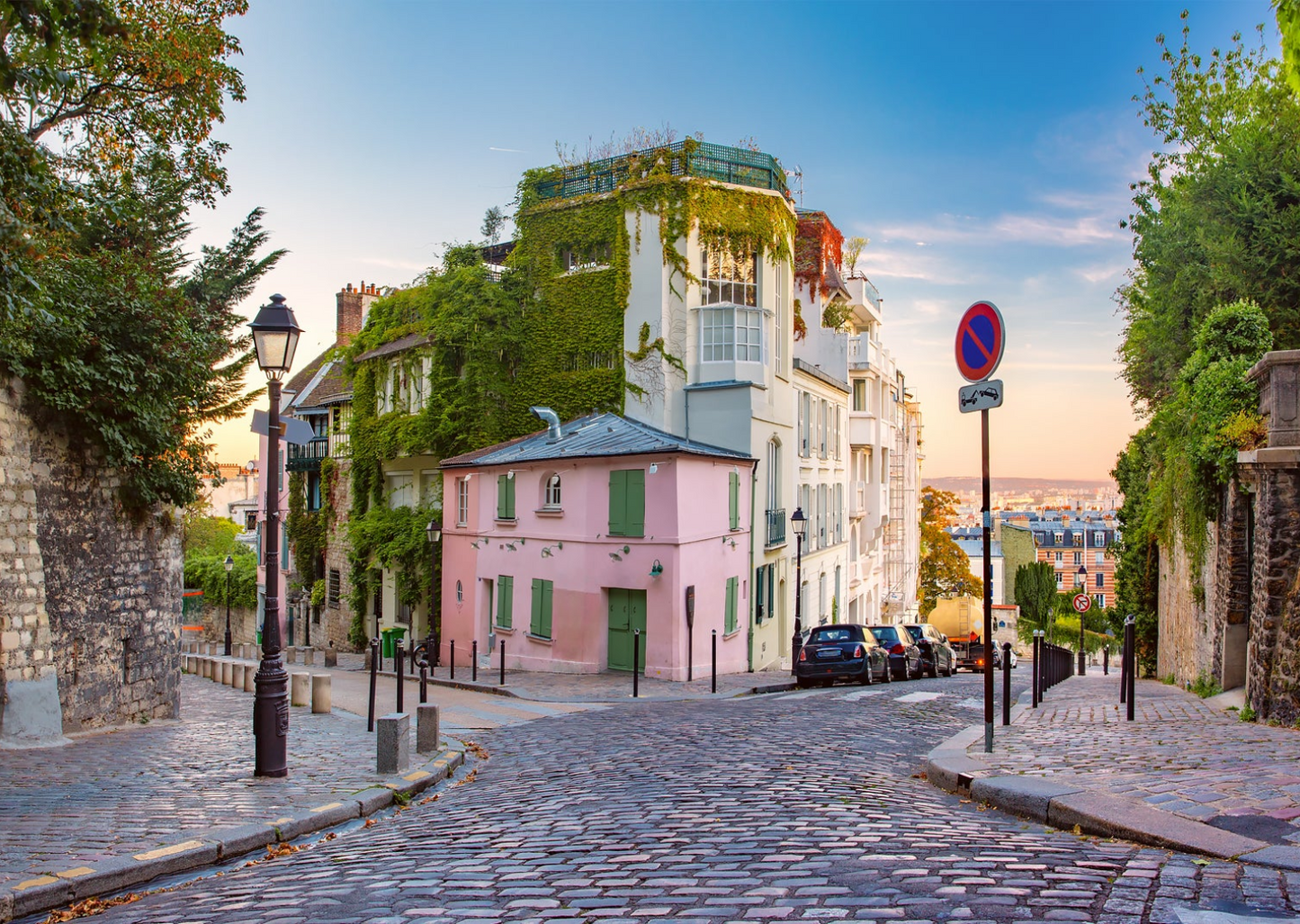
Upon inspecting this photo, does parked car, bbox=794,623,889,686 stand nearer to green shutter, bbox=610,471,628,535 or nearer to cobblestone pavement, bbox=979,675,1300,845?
green shutter, bbox=610,471,628,535

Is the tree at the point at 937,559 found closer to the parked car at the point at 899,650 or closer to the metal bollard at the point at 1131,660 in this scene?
the parked car at the point at 899,650

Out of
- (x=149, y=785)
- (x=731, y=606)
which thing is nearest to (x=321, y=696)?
(x=149, y=785)

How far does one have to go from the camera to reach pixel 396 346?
32531 millimetres

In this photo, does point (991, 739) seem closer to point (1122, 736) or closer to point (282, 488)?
point (1122, 736)

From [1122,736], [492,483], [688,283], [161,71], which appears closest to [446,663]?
[492,483]

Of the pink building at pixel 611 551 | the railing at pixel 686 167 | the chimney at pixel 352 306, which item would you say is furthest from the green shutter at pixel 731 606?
the chimney at pixel 352 306

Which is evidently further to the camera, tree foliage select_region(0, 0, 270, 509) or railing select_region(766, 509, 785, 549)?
railing select_region(766, 509, 785, 549)

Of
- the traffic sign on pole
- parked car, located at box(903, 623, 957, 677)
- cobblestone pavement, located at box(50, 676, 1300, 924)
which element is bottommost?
parked car, located at box(903, 623, 957, 677)

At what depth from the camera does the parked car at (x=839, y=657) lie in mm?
19812

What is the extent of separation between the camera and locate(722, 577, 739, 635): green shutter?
2441 centimetres

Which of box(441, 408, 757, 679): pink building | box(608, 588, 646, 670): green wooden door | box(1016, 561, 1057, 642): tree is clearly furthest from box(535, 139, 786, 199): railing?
box(1016, 561, 1057, 642): tree

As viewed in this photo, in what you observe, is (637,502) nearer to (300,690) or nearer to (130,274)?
(300,690)

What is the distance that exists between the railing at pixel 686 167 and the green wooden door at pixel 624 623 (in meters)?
13.0

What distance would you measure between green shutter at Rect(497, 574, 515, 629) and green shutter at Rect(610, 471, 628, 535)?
4.02 meters
